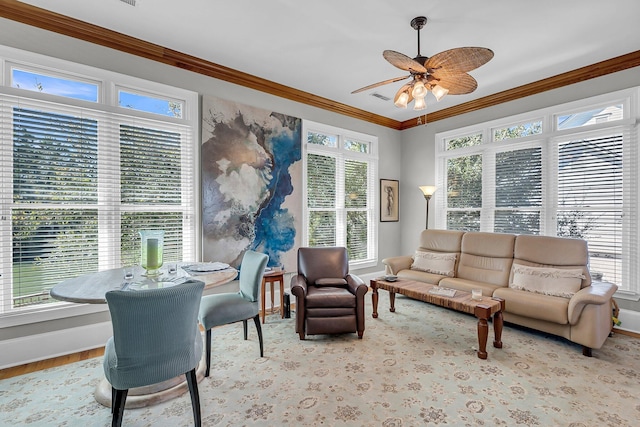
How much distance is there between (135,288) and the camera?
6.36 ft

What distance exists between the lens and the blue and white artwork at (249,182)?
362 centimetres

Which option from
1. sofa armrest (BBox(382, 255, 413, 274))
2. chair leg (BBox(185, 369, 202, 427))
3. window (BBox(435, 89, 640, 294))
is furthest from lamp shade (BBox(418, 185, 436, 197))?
chair leg (BBox(185, 369, 202, 427))

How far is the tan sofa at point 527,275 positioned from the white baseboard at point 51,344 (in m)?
3.67

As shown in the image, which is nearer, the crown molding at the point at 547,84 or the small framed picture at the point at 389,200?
the crown molding at the point at 547,84

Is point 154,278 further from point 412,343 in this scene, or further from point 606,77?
point 606,77

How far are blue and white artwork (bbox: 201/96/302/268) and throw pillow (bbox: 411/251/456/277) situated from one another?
1.90 m

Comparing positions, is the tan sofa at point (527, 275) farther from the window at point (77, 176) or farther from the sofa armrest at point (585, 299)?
the window at point (77, 176)

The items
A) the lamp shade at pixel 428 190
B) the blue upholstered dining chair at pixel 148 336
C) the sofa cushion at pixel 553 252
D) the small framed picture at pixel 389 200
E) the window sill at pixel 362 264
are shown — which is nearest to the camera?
the blue upholstered dining chair at pixel 148 336

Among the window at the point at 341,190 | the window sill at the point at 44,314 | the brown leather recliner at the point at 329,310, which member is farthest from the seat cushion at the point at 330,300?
the window sill at the point at 44,314

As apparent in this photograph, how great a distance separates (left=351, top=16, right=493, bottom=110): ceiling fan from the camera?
2234 mm

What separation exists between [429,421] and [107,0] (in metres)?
3.99

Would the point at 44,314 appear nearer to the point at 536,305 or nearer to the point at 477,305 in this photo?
the point at 477,305

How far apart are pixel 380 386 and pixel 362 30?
10.4ft

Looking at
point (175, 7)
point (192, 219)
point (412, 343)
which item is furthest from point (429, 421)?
point (175, 7)
